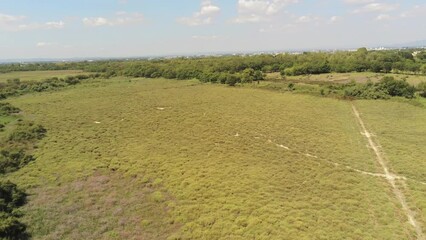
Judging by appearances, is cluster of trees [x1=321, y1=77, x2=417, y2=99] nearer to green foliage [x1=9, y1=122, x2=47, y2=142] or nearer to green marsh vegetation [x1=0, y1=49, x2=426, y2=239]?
green marsh vegetation [x1=0, y1=49, x2=426, y2=239]

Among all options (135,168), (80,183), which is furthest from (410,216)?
(80,183)

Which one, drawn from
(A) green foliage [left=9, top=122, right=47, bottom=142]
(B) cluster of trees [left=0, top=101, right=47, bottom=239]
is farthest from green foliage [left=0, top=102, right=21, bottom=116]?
(A) green foliage [left=9, top=122, right=47, bottom=142]

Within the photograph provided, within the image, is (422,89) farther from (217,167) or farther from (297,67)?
(217,167)

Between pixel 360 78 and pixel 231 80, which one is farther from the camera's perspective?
pixel 231 80

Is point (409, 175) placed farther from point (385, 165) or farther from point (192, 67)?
point (192, 67)

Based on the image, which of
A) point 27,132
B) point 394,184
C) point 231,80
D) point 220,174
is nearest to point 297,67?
point 231,80

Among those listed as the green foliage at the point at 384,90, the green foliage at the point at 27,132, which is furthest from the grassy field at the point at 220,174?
the green foliage at the point at 384,90
